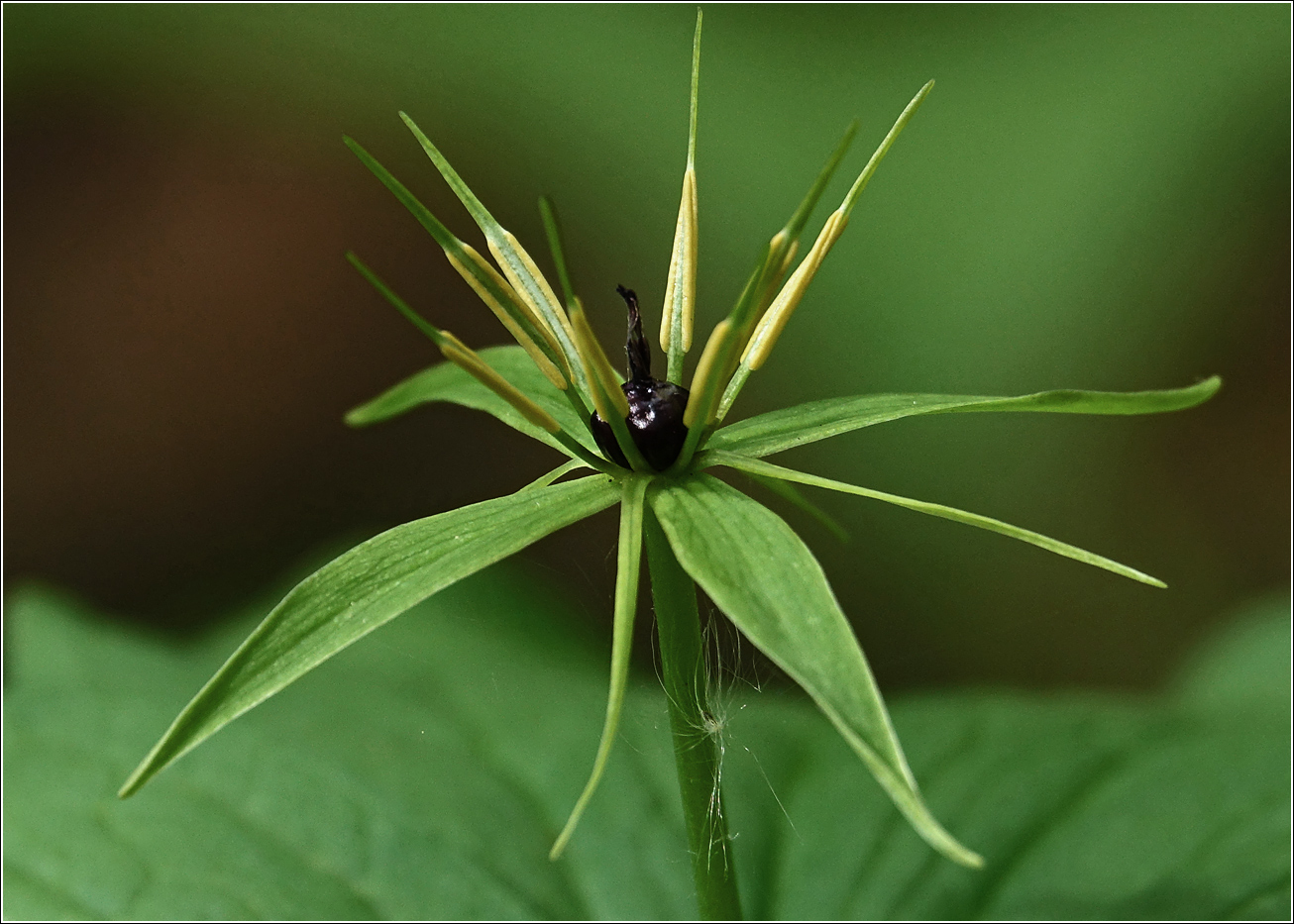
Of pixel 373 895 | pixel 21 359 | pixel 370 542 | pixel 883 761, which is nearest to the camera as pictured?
pixel 883 761

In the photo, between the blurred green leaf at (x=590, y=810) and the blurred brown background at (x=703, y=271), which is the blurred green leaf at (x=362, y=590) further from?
the blurred brown background at (x=703, y=271)

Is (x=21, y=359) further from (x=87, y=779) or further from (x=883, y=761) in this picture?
(x=883, y=761)

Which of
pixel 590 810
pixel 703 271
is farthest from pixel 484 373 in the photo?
pixel 703 271

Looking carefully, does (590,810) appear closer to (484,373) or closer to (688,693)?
(688,693)

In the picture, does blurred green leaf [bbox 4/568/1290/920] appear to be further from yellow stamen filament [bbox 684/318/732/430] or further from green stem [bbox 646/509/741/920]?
yellow stamen filament [bbox 684/318/732/430]

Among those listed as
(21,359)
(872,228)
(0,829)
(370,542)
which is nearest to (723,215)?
(872,228)

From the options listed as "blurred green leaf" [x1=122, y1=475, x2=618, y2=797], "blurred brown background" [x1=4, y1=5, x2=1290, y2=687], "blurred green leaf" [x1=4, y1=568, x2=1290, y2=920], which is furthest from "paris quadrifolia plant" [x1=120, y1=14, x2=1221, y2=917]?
"blurred brown background" [x1=4, y1=5, x2=1290, y2=687]
